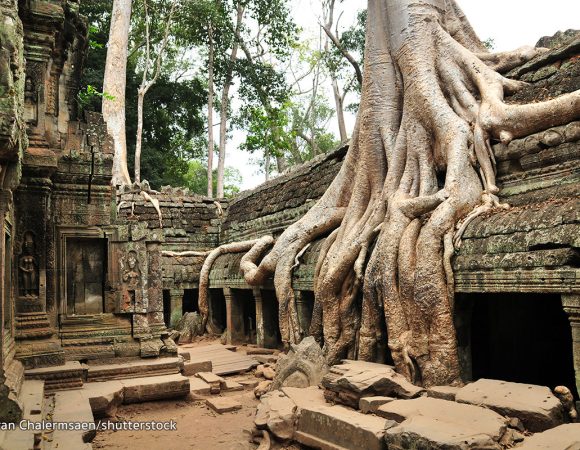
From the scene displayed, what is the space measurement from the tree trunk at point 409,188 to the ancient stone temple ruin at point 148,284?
229 mm

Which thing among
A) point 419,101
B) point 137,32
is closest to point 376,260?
point 419,101

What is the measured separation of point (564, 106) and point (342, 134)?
56.3ft

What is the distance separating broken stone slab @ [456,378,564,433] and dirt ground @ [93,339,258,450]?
2.15 metres

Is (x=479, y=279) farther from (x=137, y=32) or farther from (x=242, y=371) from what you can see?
(x=137, y=32)

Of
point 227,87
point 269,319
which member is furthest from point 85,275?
point 227,87

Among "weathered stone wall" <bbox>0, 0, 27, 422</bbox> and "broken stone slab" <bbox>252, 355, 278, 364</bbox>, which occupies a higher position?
"weathered stone wall" <bbox>0, 0, 27, 422</bbox>

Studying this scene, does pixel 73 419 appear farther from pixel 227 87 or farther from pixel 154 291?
pixel 227 87

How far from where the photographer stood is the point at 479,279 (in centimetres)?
487

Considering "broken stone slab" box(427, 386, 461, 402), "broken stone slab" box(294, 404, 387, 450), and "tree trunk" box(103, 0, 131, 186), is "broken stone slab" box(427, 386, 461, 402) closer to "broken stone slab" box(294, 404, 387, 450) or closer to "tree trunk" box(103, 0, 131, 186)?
"broken stone slab" box(294, 404, 387, 450)

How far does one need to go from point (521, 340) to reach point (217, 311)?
748cm

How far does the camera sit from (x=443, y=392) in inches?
175

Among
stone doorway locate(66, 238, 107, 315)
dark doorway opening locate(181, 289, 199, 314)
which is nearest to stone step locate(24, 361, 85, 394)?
stone doorway locate(66, 238, 107, 315)

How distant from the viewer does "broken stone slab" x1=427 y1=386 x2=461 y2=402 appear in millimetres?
4333

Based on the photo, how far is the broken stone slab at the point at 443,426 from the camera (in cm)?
336
